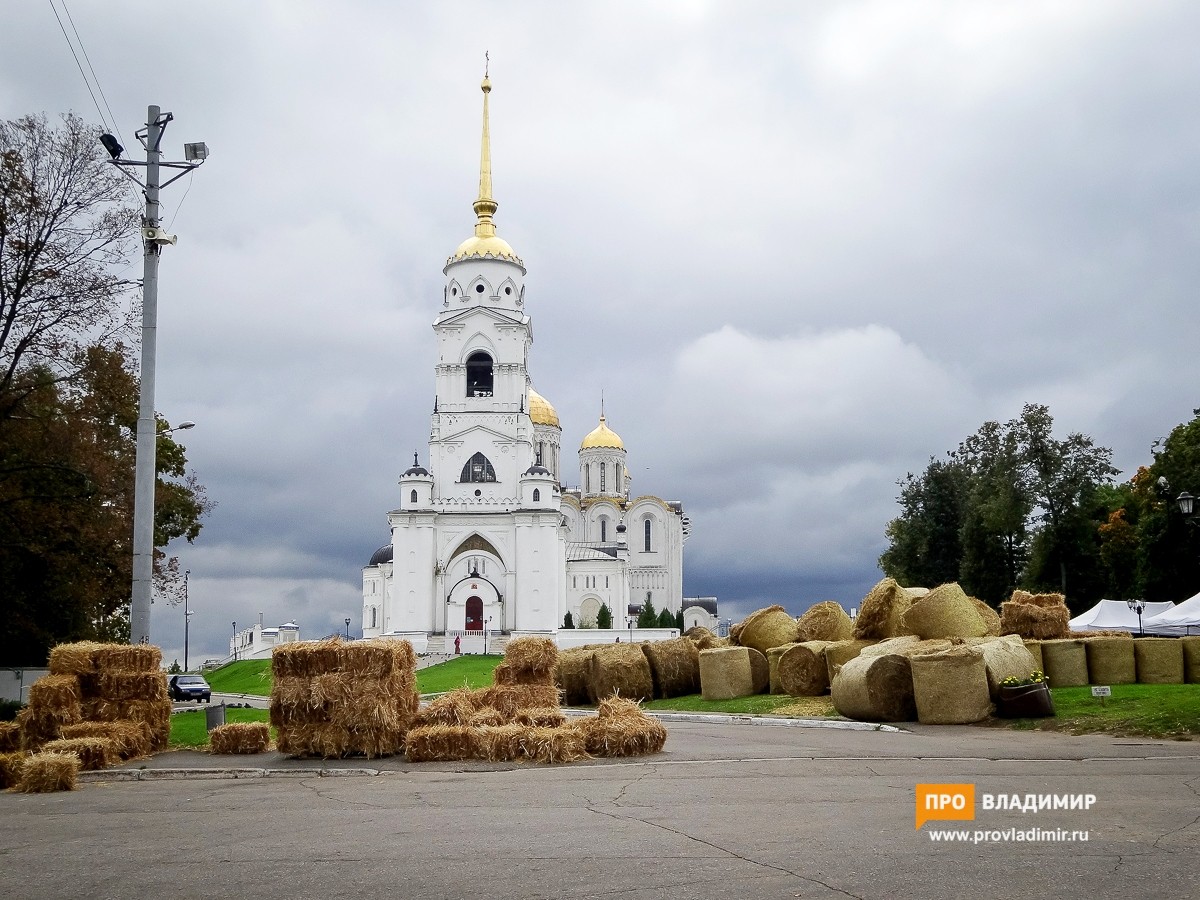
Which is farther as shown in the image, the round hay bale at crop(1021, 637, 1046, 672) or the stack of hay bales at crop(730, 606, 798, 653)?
the stack of hay bales at crop(730, 606, 798, 653)

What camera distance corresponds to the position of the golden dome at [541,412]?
321ft

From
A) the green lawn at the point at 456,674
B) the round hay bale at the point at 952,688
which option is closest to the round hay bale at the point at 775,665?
the round hay bale at the point at 952,688

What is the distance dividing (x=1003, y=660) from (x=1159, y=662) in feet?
16.1

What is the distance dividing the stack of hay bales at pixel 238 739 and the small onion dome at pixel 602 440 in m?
90.9

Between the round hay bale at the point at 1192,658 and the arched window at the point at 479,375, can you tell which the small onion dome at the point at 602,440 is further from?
the round hay bale at the point at 1192,658

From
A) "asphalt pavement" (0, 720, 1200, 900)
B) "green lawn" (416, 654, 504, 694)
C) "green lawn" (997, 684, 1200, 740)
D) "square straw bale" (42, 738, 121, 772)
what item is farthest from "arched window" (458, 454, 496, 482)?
"asphalt pavement" (0, 720, 1200, 900)

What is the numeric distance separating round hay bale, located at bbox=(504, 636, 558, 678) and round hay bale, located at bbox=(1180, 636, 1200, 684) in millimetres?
12604

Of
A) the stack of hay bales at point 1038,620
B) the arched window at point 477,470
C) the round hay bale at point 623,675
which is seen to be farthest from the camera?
the arched window at point 477,470

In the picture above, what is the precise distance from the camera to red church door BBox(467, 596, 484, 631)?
242 feet

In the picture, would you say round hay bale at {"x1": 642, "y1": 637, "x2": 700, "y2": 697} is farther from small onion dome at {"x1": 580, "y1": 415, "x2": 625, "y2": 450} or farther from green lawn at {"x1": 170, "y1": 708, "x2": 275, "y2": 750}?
small onion dome at {"x1": 580, "y1": 415, "x2": 625, "y2": 450}

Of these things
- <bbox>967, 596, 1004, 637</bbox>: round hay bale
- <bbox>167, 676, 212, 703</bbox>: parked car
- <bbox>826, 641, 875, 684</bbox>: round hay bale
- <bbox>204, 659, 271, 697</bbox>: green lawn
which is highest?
<bbox>967, 596, 1004, 637</bbox>: round hay bale

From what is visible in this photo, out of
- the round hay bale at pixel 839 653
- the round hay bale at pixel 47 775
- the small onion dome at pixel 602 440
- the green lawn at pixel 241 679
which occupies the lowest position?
the green lawn at pixel 241 679
